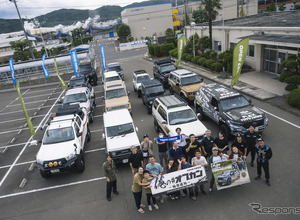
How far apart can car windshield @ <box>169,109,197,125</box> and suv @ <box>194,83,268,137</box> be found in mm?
536

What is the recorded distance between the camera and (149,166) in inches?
301

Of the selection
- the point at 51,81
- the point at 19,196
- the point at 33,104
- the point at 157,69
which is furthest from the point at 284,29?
the point at 51,81

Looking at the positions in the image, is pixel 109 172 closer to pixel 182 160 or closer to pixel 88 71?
pixel 182 160

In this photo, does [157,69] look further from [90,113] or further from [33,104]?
[33,104]

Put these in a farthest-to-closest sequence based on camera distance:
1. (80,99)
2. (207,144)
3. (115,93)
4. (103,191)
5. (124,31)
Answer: (124,31), (115,93), (80,99), (103,191), (207,144)

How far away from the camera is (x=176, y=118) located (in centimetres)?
1164

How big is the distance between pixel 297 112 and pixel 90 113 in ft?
42.2

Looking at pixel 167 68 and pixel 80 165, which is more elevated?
pixel 167 68

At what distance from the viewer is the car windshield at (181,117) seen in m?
11.5

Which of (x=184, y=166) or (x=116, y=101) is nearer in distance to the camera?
(x=184, y=166)

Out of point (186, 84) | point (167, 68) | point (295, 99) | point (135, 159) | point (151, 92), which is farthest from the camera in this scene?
point (167, 68)

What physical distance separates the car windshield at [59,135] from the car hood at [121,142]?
1.87 meters

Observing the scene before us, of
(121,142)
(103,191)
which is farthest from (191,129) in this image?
(103,191)

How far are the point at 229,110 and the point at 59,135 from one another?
27.5 feet
